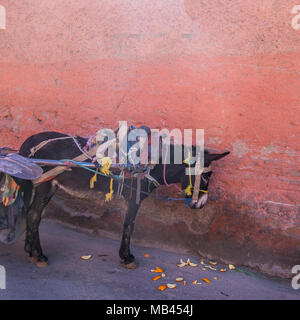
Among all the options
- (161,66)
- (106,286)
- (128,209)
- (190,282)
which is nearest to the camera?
(106,286)

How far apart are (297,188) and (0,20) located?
5192mm

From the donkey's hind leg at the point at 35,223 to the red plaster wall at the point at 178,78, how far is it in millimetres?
1400

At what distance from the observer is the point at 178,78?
4.18 metres

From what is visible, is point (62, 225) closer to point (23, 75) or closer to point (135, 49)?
point (23, 75)

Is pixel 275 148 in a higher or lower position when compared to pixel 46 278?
higher

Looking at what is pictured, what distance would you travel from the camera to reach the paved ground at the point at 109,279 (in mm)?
2936

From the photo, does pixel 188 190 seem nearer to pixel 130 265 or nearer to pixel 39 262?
pixel 130 265

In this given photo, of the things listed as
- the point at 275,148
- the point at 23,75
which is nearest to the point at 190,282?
the point at 275,148

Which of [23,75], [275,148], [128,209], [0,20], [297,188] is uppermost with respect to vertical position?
[0,20]

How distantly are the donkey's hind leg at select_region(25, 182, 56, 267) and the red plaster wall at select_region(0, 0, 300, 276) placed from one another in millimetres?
1400

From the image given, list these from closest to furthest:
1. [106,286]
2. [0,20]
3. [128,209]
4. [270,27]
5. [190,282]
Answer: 1. [106,286]
2. [190,282]
3. [128,209]
4. [270,27]
5. [0,20]

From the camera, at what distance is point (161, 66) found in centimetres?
427

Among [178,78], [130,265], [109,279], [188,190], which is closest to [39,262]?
[109,279]

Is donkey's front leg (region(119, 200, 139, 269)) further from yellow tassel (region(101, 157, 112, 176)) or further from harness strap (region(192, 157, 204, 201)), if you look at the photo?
harness strap (region(192, 157, 204, 201))
